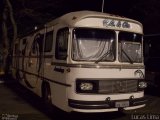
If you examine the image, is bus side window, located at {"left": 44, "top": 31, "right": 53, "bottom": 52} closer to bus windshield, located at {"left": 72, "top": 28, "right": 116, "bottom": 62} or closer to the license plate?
bus windshield, located at {"left": 72, "top": 28, "right": 116, "bottom": 62}

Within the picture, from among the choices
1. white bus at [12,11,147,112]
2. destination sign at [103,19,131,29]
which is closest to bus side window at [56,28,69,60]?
white bus at [12,11,147,112]

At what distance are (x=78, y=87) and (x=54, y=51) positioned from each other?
183cm

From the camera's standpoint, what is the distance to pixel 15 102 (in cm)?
1321

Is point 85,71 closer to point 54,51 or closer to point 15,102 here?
point 54,51

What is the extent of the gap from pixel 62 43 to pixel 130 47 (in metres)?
1.98

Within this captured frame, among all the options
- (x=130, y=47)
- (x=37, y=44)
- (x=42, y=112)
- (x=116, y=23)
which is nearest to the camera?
(x=116, y=23)

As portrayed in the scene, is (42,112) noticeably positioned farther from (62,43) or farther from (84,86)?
(84,86)

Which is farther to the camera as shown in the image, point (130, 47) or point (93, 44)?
point (130, 47)

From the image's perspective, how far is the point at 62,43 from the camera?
9.78 m

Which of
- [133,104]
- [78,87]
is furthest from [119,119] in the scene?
[78,87]

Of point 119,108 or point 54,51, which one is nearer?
point 119,108

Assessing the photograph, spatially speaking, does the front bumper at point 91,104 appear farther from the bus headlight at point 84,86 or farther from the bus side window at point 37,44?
the bus side window at point 37,44

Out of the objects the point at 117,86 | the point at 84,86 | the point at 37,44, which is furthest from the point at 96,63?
the point at 37,44

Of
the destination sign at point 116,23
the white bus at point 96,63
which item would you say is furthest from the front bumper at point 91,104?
the destination sign at point 116,23
